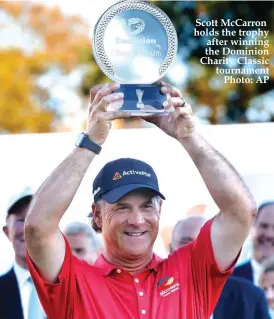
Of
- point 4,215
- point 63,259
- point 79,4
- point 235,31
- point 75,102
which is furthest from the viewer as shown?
point 75,102

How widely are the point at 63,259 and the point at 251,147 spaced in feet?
4.15

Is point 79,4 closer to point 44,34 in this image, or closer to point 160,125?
point 44,34

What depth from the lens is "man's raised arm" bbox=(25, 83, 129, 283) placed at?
83.0 inches

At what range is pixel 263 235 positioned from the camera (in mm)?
3121

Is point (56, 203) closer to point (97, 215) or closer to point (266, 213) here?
point (97, 215)

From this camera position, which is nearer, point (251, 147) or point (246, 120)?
point (251, 147)

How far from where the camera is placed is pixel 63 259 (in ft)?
7.09

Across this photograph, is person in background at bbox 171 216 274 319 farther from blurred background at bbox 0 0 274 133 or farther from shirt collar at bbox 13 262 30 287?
blurred background at bbox 0 0 274 133

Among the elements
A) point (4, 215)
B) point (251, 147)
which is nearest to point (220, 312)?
point (251, 147)

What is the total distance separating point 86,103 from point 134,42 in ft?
6.39

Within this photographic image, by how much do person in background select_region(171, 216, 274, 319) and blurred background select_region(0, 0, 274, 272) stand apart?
0.15ft

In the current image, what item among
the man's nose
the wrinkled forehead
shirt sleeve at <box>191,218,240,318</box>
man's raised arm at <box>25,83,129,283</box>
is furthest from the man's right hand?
the wrinkled forehead

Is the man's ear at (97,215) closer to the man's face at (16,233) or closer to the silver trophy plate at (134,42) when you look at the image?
the silver trophy plate at (134,42)

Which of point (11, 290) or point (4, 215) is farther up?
point (4, 215)
